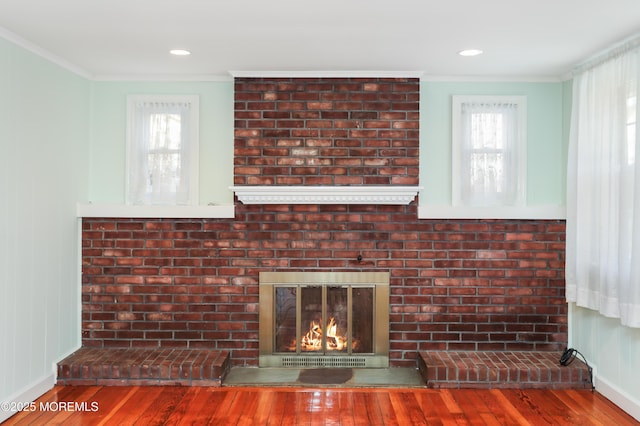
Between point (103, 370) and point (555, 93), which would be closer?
point (103, 370)

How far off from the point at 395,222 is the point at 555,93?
166cm

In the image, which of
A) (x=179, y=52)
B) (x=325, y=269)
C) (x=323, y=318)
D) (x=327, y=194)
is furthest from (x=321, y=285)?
(x=179, y=52)

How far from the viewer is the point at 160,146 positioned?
4539 mm

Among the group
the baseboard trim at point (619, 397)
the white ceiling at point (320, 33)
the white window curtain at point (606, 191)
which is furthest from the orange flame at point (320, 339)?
the white ceiling at point (320, 33)

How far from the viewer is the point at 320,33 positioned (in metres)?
3.35

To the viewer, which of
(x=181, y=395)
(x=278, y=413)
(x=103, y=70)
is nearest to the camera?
(x=278, y=413)

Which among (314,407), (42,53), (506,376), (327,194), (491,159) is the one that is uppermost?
(42,53)

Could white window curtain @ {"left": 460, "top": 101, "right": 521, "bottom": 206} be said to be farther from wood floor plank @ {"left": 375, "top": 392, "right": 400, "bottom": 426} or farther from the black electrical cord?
wood floor plank @ {"left": 375, "top": 392, "right": 400, "bottom": 426}

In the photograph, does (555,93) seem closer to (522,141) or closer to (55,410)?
(522,141)

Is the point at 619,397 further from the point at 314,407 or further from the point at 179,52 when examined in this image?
the point at 179,52

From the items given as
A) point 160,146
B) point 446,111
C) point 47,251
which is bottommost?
point 47,251

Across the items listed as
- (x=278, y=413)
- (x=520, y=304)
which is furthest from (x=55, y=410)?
(x=520, y=304)

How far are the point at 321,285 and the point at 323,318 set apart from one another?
26cm

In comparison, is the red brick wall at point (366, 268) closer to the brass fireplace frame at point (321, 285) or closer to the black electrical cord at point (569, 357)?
the brass fireplace frame at point (321, 285)
